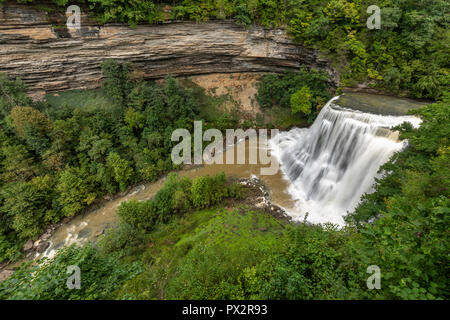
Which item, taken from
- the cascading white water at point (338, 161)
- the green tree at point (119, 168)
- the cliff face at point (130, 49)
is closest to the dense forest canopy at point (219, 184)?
the green tree at point (119, 168)

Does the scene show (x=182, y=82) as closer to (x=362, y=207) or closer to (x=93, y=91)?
(x=93, y=91)

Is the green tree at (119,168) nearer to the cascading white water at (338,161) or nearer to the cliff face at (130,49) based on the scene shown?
the cliff face at (130,49)

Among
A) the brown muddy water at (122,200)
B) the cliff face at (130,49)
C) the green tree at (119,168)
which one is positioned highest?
the cliff face at (130,49)

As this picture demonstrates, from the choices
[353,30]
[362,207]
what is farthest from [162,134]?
[353,30]

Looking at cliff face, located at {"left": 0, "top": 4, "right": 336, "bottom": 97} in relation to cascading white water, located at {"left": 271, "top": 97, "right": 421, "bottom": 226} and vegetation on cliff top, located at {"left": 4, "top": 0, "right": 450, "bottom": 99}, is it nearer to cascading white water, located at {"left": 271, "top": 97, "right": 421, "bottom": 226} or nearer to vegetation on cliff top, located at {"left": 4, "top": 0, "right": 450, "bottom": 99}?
vegetation on cliff top, located at {"left": 4, "top": 0, "right": 450, "bottom": 99}

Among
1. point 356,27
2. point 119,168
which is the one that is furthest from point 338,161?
point 119,168

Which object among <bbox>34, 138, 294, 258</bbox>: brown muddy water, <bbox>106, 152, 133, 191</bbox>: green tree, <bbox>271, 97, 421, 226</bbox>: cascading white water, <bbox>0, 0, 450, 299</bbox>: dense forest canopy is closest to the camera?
<bbox>0, 0, 450, 299</bbox>: dense forest canopy

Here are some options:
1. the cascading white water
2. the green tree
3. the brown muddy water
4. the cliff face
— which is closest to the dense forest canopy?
the green tree
